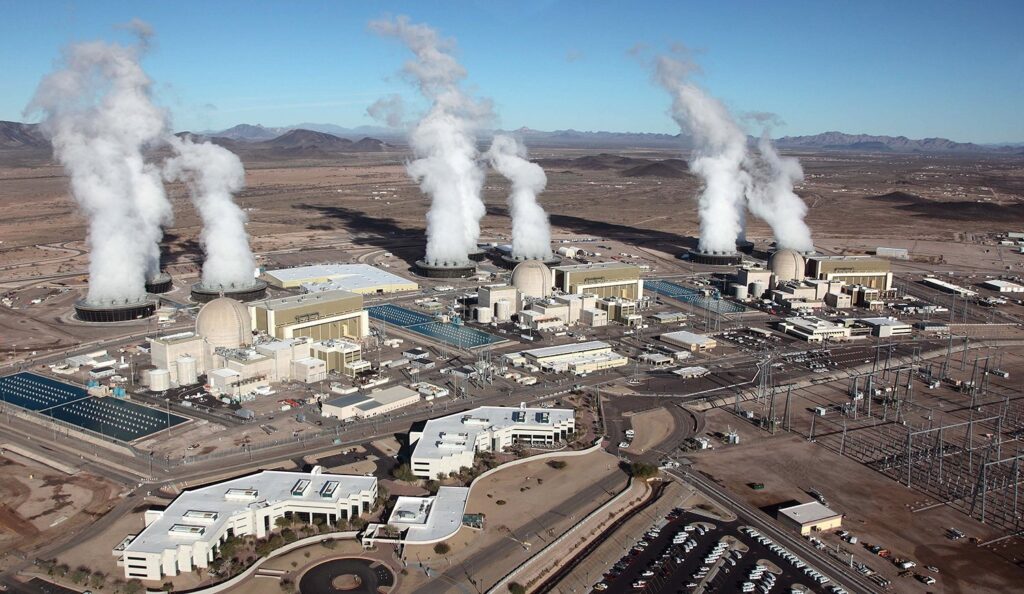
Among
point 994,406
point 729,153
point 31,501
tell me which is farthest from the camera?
point 729,153

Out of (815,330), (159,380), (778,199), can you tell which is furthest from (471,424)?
(778,199)

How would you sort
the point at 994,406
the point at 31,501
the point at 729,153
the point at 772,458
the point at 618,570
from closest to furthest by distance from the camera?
the point at 618,570 < the point at 31,501 < the point at 772,458 < the point at 994,406 < the point at 729,153

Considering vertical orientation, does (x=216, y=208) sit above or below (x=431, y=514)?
above

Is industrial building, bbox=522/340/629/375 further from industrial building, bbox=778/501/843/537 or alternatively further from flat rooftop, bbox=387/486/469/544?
industrial building, bbox=778/501/843/537

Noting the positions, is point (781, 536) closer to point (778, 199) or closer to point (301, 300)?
point (301, 300)

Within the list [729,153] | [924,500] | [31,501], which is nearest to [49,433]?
[31,501]

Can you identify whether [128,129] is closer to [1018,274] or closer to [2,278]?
[2,278]
